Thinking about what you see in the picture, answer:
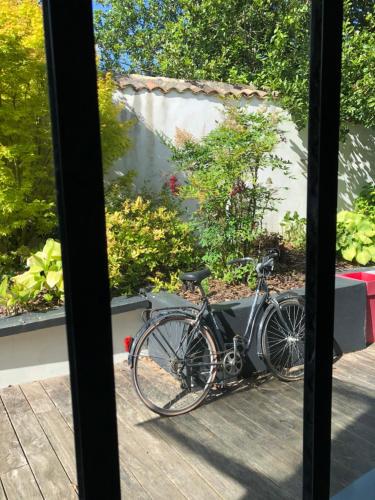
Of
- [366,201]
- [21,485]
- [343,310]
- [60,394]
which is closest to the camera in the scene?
[21,485]

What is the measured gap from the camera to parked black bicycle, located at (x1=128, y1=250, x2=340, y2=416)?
8.36 ft

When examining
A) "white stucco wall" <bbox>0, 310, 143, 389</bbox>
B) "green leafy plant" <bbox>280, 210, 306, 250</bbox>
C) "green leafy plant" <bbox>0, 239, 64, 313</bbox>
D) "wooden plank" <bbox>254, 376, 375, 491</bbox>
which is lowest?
"wooden plank" <bbox>254, 376, 375, 491</bbox>

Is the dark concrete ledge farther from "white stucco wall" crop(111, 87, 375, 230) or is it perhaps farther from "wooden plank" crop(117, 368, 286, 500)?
"white stucco wall" crop(111, 87, 375, 230)

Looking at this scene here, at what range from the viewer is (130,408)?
2.53 metres

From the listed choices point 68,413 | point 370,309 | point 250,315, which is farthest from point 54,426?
point 370,309

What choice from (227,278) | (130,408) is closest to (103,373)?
(130,408)

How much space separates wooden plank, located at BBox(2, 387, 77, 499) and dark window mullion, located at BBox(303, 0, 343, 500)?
140 cm

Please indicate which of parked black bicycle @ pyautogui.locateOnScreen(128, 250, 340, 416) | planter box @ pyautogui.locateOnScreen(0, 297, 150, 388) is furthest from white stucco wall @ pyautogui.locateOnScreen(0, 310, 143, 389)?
parked black bicycle @ pyautogui.locateOnScreen(128, 250, 340, 416)

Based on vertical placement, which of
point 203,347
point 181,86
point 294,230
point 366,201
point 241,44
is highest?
point 241,44

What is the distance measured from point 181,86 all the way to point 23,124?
1827mm

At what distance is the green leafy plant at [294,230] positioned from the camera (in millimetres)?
4257

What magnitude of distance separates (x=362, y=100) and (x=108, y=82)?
256cm

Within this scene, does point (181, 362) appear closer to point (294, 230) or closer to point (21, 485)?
point (21, 485)

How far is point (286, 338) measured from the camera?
9.76 feet
